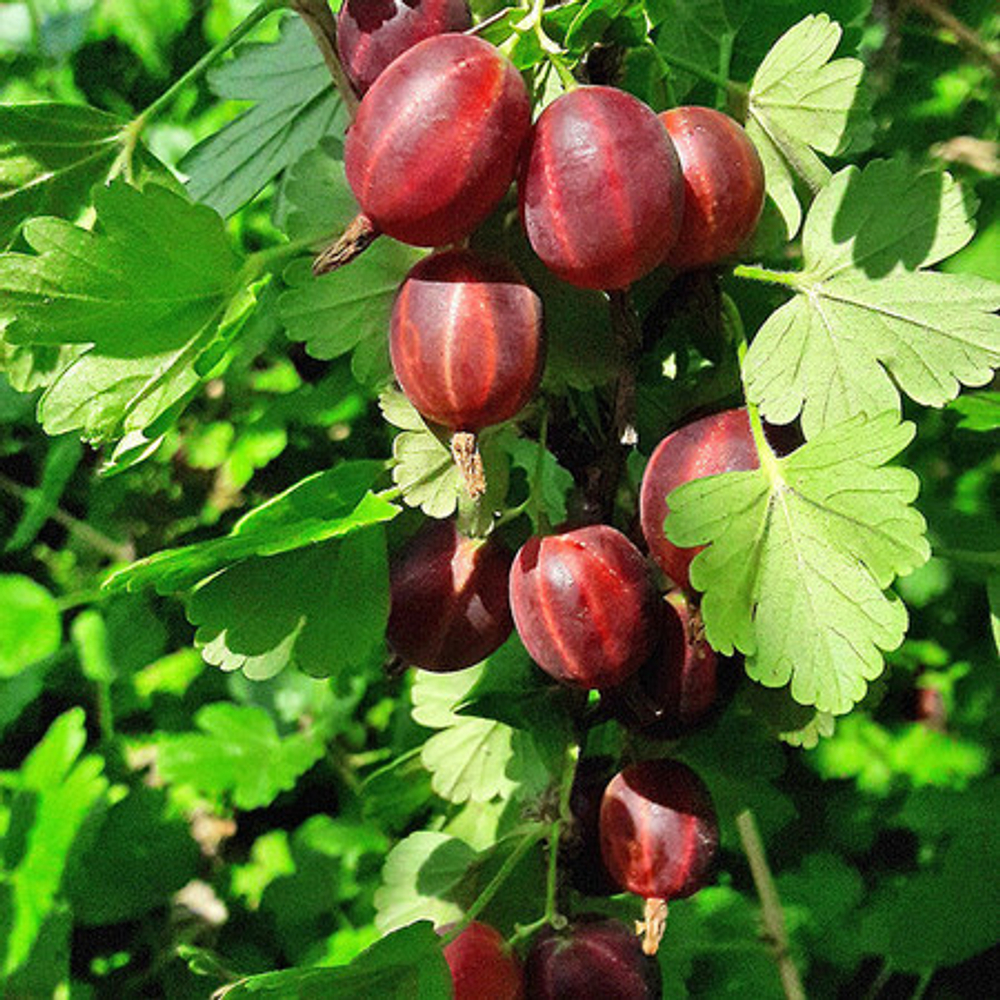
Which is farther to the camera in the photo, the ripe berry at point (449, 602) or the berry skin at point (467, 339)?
the ripe berry at point (449, 602)

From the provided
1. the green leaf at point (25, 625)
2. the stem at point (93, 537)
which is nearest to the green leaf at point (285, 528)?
the green leaf at point (25, 625)

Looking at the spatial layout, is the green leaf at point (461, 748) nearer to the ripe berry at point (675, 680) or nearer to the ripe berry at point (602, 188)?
the ripe berry at point (675, 680)

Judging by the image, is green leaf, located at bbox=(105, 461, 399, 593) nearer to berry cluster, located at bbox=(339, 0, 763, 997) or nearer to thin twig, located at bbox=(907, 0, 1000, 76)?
berry cluster, located at bbox=(339, 0, 763, 997)


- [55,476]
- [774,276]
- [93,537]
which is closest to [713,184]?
[774,276]

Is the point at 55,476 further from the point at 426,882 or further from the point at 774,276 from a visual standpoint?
the point at 774,276

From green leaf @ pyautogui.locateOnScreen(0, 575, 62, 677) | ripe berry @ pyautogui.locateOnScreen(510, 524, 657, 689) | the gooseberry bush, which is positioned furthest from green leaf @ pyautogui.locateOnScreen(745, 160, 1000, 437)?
green leaf @ pyautogui.locateOnScreen(0, 575, 62, 677)

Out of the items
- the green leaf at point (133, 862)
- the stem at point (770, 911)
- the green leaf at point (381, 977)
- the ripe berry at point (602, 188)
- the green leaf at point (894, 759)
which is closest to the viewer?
the ripe berry at point (602, 188)

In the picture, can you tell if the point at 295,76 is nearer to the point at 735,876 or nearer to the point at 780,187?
the point at 780,187
